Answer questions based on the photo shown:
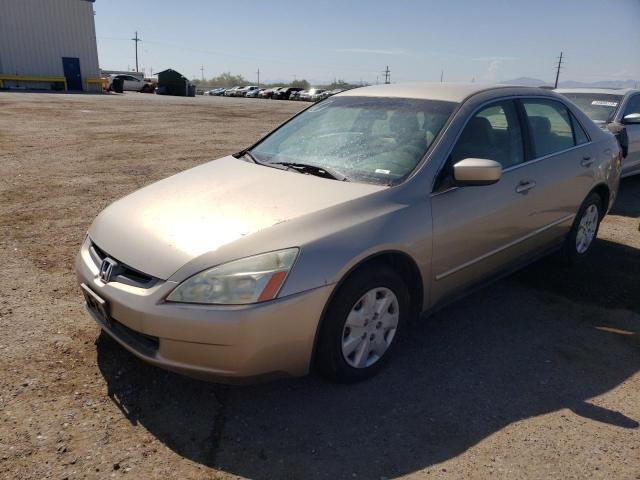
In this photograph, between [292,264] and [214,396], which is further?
[214,396]

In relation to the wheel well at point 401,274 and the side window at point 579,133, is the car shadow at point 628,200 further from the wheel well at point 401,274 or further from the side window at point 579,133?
the wheel well at point 401,274

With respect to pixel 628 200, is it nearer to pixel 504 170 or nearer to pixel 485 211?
pixel 504 170

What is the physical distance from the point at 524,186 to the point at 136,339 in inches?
111

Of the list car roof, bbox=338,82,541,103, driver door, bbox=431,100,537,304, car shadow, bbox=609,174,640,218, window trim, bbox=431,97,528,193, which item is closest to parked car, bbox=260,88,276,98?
car shadow, bbox=609,174,640,218

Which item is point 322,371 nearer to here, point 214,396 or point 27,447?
point 214,396

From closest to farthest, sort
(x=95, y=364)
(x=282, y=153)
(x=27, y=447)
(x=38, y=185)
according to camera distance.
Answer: (x=27, y=447) < (x=95, y=364) < (x=282, y=153) < (x=38, y=185)

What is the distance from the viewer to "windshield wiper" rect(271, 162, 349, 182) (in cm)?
318

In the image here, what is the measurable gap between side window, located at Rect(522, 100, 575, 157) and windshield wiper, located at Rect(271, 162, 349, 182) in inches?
69.5

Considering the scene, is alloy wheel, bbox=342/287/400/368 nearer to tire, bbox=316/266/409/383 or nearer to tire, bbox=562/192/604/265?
tire, bbox=316/266/409/383

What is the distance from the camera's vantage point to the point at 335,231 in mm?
2645

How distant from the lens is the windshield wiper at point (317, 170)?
3181mm

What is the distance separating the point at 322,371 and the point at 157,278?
3.26ft

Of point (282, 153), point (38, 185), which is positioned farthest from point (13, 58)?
point (282, 153)

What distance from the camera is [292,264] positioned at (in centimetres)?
247
